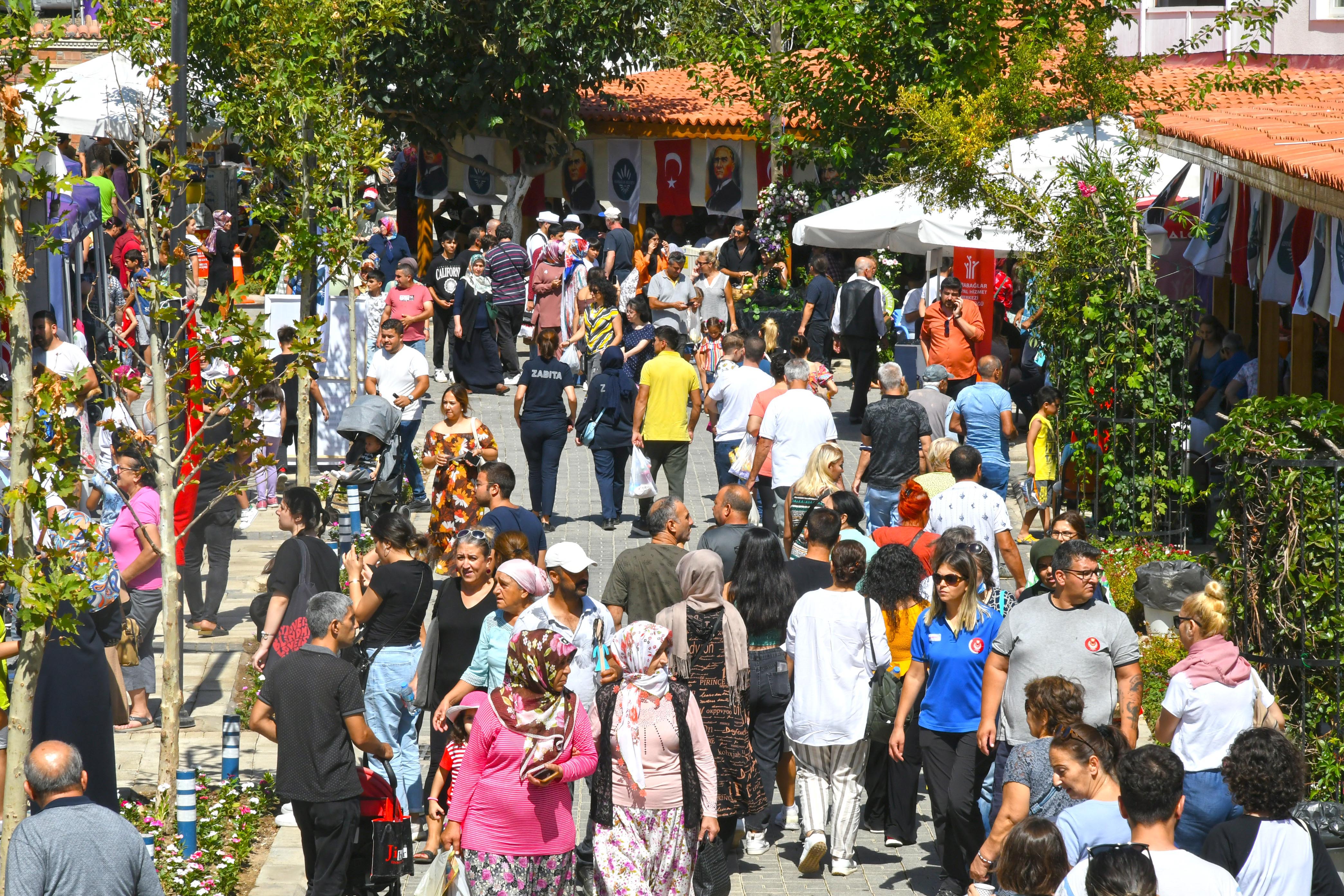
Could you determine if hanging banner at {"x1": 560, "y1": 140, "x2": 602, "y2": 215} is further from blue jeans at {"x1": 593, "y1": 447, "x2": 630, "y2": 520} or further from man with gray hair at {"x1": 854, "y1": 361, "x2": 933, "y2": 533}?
man with gray hair at {"x1": 854, "y1": 361, "x2": 933, "y2": 533}

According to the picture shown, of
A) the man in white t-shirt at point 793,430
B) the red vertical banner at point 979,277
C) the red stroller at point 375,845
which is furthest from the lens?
the red vertical banner at point 979,277

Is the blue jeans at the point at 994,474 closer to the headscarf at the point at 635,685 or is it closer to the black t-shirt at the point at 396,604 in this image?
the black t-shirt at the point at 396,604

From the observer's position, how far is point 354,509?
40.1 ft

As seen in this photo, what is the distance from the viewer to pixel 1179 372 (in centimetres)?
1278

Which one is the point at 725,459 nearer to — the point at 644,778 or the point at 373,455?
the point at 373,455

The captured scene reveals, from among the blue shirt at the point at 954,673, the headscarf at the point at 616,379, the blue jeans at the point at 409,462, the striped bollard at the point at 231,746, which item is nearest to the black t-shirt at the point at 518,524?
the striped bollard at the point at 231,746

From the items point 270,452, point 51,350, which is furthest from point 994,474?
point 51,350

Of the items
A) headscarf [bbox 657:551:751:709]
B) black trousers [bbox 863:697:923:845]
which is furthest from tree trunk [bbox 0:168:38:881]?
black trousers [bbox 863:697:923:845]

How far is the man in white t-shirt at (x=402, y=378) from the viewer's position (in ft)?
46.6

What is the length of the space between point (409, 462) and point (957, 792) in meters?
8.03

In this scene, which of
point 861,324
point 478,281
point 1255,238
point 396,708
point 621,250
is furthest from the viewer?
point 621,250

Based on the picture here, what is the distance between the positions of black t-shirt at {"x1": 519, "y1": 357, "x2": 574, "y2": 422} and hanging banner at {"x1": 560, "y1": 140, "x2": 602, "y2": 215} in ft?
54.7

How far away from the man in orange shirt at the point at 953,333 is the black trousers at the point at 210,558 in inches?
281

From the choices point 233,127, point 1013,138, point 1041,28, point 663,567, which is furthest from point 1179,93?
point 663,567
